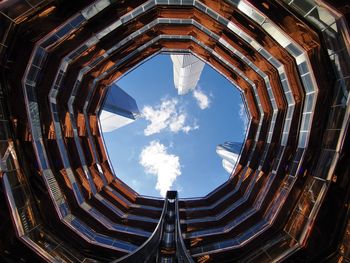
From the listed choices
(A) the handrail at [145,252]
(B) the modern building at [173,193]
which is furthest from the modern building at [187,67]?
(A) the handrail at [145,252]

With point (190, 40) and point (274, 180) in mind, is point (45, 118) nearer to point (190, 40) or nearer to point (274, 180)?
point (190, 40)

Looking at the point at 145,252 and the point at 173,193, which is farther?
the point at 173,193

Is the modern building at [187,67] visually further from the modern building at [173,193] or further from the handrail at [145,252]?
the handrail at [145,252]

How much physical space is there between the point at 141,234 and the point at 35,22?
2030cm

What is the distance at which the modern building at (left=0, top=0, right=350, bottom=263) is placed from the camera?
46.4 ft

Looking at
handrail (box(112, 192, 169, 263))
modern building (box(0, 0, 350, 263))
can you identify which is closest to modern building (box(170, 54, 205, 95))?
modern building (box(0, 0, 350, 263))

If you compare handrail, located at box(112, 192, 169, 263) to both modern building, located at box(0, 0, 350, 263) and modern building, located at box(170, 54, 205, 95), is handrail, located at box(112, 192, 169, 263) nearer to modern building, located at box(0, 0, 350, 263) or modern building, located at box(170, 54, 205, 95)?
modern building, located at box(0, 0, 350, 263)

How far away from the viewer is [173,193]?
2794cm

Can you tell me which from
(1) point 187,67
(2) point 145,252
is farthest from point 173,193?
(1) point 187,67

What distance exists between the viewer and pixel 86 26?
1916 centimetres

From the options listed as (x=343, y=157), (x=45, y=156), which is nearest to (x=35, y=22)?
(x=45, y=156)

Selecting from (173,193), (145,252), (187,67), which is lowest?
(145,252)

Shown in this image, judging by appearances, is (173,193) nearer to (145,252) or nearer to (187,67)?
(145,252)

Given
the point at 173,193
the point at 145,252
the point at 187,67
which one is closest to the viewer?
the point at 145,252
